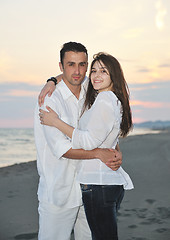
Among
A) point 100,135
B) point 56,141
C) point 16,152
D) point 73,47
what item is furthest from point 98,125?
point 16,152

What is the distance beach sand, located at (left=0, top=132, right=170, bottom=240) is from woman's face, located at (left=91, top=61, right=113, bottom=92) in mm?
2590

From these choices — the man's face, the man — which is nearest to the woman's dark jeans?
the man

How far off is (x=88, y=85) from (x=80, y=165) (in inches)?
31.2

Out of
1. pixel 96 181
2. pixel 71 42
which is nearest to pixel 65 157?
pixel 96 181

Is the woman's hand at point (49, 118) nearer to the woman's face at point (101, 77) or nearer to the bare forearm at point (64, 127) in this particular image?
the bare forearm at point (64, 127)

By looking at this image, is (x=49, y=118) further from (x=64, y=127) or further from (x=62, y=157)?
(x=62, y=157)

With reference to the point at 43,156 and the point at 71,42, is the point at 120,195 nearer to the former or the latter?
the point at 43,156

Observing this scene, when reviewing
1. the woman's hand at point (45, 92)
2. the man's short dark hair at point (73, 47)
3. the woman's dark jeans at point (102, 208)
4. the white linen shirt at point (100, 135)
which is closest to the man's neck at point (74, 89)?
the woman's hand at point (45, 92)

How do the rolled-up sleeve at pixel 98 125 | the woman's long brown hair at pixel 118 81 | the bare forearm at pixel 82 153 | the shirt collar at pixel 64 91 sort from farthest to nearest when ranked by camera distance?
1. the shirt collar at pixel 64 91
2. the woman's long brown hair at pixel 118 81
3. the bare forearm at pixel 82 153
4. the rolled-up sleeve at pixel 98 125

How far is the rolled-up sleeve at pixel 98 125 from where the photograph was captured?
97.0 inches

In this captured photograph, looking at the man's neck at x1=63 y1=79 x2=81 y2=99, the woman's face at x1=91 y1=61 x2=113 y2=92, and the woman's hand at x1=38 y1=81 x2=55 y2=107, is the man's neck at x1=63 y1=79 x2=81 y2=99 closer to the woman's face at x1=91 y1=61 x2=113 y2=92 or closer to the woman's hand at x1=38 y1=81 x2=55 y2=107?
the woman's hand at x1=38 y1=81 x2=55 y2=107

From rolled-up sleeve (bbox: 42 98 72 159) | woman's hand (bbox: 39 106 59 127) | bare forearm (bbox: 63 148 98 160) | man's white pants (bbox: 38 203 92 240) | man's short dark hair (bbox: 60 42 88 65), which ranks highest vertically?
man's short dark hair (bbox: 60 42 88 65)

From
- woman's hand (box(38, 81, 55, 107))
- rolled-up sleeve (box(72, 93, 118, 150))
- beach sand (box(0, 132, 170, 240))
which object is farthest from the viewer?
beach sand (box(0, 132, 170, 240))

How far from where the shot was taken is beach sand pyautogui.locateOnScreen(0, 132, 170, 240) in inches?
186
